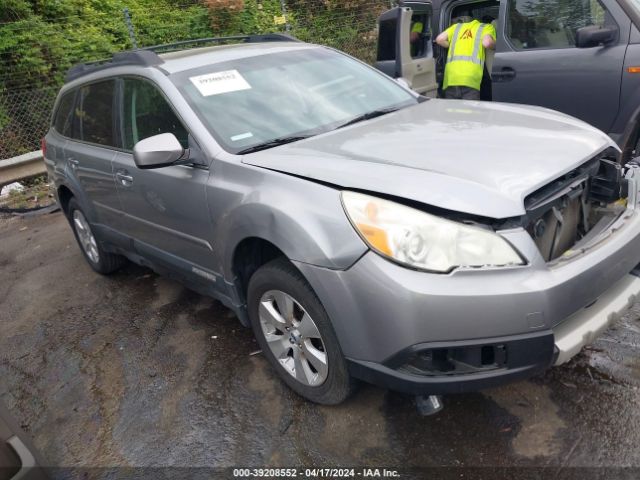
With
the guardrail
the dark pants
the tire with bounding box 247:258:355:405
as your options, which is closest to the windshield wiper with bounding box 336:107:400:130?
the tire with bounding box 247:258:355:405

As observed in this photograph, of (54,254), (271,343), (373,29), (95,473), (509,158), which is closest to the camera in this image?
(509,158)

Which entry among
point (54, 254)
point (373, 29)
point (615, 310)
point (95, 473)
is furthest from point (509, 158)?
→ point (373, 29)

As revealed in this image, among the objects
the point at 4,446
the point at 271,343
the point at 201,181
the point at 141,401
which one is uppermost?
the point at 201,181

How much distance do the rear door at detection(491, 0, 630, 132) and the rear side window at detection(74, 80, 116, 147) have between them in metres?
3.53

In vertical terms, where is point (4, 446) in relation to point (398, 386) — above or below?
above

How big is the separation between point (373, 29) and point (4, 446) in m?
11.7

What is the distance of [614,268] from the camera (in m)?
2.25

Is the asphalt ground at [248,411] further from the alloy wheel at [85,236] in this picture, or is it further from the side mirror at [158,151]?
the side mirror at [158,151]

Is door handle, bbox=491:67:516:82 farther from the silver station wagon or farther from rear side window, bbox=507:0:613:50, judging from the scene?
the silver station wagon

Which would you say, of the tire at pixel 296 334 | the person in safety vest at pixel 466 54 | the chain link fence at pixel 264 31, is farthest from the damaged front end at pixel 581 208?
A: the chain link fence at pixel 264 31

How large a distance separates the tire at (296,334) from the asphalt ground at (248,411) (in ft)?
0.55

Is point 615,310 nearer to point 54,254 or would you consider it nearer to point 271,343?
point 271,343

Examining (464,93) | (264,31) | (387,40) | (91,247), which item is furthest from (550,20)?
(264,31)

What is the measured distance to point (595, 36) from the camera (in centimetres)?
421
